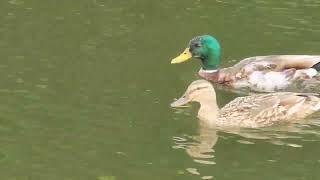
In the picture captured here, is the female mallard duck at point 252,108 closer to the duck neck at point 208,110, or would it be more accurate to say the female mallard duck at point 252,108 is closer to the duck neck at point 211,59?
the duck neck at point 208,110

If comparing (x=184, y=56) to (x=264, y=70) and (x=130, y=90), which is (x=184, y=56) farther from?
(x=130, y=90)

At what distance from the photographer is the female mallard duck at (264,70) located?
15664mm

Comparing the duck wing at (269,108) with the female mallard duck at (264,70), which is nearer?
the duck wing at (269,108)

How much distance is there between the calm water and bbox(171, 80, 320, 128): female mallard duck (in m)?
0.22

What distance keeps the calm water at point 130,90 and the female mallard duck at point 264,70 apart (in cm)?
37

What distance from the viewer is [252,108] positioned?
13.6 m

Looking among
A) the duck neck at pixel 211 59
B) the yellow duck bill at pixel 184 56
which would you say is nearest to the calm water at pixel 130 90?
the yellow duck bill at pixel 184 56

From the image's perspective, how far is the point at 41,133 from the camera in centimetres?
1203

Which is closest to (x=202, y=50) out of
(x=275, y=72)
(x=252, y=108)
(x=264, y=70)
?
(x=264, y=70)

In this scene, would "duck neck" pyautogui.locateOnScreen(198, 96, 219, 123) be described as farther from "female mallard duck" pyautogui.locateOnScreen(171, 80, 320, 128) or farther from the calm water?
the calm water

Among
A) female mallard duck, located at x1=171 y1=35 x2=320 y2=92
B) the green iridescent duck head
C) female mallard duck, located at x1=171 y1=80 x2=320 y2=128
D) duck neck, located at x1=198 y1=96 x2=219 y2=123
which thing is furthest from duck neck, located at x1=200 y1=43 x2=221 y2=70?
duck neck, located at x1=198 y1=96 x2=219 y2=123

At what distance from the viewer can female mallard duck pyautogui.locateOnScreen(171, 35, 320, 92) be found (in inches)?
617

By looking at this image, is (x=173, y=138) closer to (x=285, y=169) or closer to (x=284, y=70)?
(x=285, y=169)

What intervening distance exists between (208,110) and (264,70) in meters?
2.48
